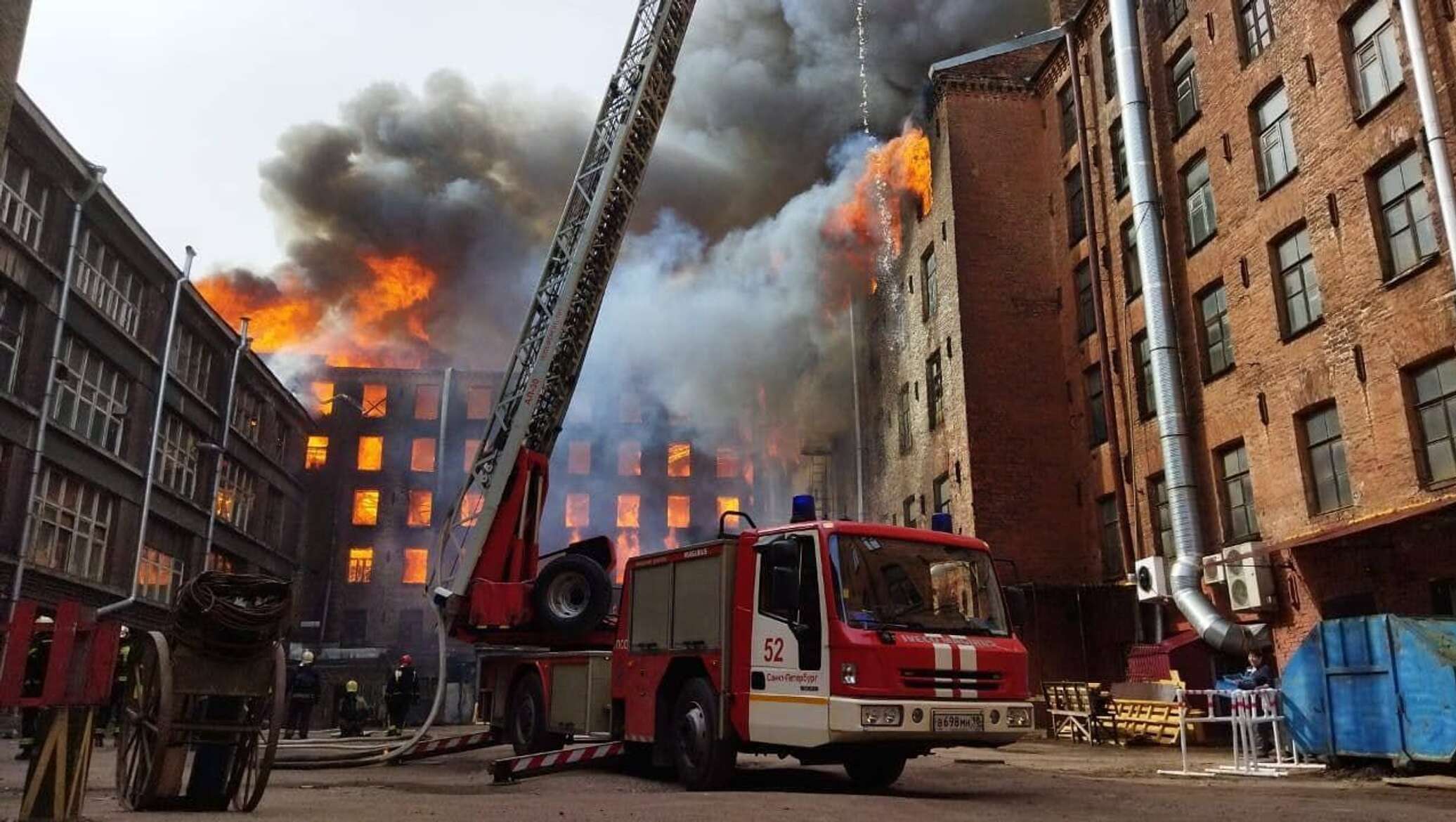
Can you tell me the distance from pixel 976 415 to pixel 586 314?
40.6 feet

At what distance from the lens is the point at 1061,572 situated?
22828 mm

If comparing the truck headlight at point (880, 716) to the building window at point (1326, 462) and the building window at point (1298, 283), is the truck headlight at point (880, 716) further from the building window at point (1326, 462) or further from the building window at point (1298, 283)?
the building window at point (1298, 283)

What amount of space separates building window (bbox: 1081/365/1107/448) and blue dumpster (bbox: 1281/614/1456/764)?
10.4m

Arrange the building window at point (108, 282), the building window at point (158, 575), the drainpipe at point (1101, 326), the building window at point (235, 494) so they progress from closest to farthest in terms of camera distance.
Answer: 1. the drainpipe at point (1101, 326)
2. the building window at point (108, 282)
3. the building window at point (158, 575)
4. the building window at point (235, 494)

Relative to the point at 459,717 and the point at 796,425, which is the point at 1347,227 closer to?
the point at 796,425

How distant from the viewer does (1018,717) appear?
8672 millimetres

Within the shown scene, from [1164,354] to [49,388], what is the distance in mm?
22665

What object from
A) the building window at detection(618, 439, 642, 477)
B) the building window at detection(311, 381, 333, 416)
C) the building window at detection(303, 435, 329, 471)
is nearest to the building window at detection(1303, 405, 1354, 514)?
the building window at detection(618, 439, 642, 477)

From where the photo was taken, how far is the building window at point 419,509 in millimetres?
47500

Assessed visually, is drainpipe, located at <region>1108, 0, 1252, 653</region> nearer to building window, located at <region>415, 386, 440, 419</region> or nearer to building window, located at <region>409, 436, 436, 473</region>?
building window, located at <region>409, 436, 436, 473</region>

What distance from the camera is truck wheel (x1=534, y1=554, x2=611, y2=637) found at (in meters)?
12.4

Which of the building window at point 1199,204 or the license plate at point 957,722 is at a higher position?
the building window at point 1199,204

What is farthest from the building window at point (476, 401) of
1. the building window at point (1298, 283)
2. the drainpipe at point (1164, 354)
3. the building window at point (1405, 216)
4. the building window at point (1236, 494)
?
the building window at point (1405, 216)

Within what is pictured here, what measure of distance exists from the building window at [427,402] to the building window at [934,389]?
30.3 metres
